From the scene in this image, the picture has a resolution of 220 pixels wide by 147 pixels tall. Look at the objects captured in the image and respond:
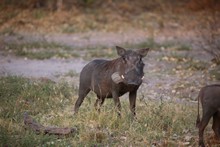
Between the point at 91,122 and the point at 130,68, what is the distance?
1033 millimetres

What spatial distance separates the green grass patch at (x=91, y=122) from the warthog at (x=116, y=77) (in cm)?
27

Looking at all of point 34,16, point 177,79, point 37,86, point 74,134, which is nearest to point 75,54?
point 177,79

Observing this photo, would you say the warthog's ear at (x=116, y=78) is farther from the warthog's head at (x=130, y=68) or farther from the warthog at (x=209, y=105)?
the warthog at (x=209, y=105)

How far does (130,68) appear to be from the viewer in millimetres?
8055

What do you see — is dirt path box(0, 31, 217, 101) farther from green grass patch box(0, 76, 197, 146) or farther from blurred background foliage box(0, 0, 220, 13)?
blurred background foliage box(0, 0, 220, 13)

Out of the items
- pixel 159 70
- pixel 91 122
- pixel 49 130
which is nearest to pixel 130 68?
pixel 91 122

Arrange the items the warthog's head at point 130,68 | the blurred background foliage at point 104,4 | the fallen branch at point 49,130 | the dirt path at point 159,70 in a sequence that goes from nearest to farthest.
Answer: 1. the fallen branch at point 49,130
2. the warthog's head at point 130,68
3. the dirt path at point 159,70
4. the blurred background foliage at point 104,4

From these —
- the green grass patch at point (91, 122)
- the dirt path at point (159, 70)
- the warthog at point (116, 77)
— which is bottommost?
the dirt path at point (159, 70)

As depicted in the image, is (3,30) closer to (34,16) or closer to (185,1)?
(34,16)

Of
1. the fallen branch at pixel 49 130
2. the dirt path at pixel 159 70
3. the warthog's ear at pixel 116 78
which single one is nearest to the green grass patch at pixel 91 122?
the fallen branch at pixel 49 130

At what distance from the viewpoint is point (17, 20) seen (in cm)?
2261

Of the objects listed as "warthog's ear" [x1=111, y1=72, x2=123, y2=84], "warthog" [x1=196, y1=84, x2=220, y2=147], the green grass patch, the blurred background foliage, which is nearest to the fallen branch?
the green grass patch

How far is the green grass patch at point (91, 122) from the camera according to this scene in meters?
7.18

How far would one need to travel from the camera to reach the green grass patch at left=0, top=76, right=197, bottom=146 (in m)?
7.18
